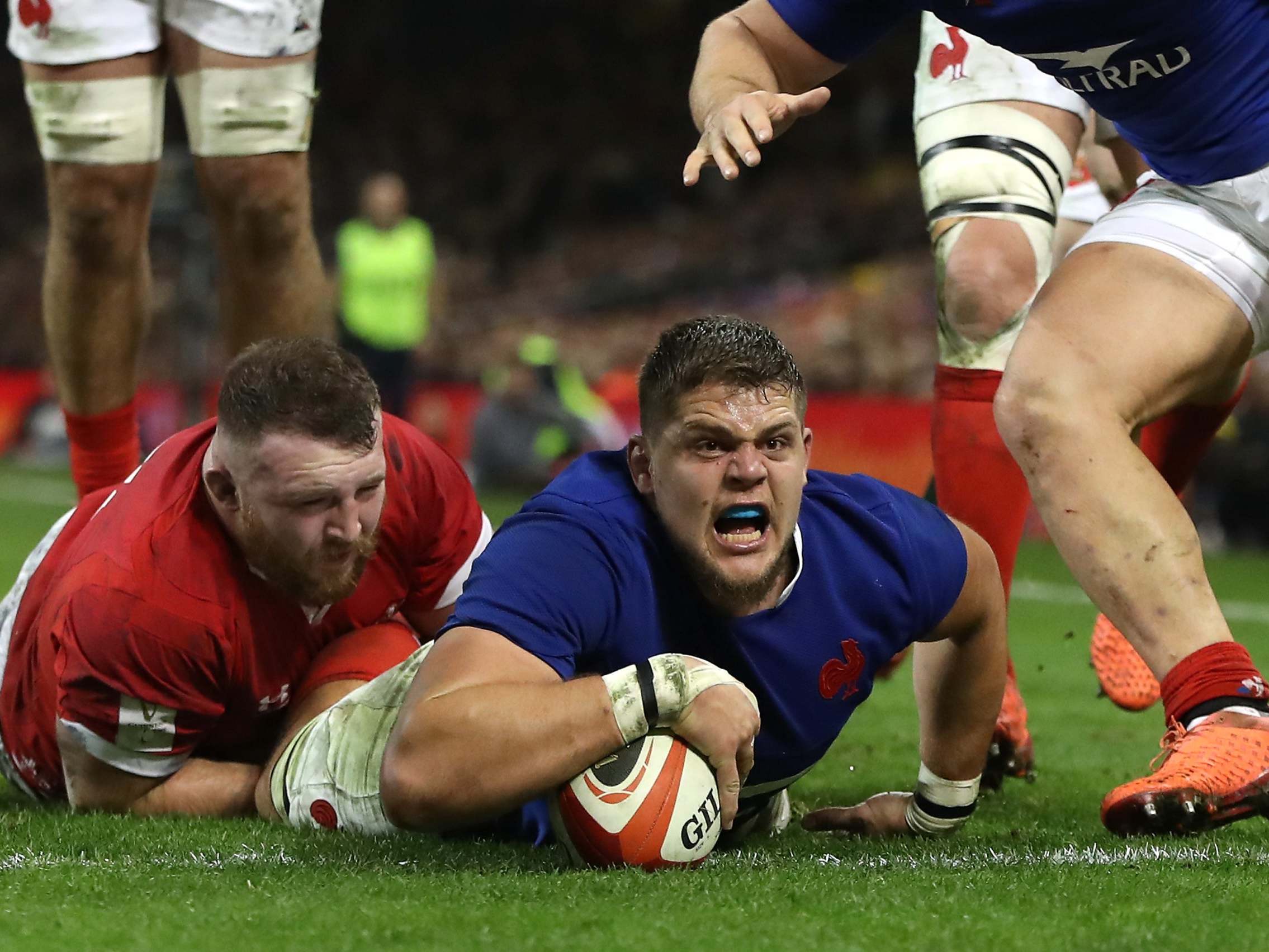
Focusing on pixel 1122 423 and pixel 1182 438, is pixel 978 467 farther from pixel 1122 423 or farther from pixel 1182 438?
pixel 1122 423

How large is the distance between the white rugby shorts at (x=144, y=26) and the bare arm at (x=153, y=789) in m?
1.79

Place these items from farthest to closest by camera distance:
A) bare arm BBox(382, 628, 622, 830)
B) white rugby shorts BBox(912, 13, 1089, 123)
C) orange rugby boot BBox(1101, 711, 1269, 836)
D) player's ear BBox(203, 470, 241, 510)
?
white rugby shorts BBox(912, 13, 1089, 123) → player's ear BBox(203, 470, 241, 510) → orange rugby boot BBox(1101, 711, 1269, 836) → bare arm BBox(382, 628, 622, 830)

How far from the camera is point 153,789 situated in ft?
11.2

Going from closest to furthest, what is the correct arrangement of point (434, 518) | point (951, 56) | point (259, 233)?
point (434, 518)
point (951, 56)
point (259, 233)

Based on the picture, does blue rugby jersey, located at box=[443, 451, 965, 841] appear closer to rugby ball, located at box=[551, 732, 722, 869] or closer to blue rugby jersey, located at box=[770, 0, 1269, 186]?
rugby ball, located at box=[551, 732, 722, 869]

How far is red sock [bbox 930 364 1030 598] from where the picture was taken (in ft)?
12.9

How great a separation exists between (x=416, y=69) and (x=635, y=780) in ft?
68.2

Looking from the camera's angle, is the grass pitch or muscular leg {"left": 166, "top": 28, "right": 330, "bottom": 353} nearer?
the grass pitch

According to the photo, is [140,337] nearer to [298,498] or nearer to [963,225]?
[298,498]

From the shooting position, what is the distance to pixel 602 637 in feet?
9.66

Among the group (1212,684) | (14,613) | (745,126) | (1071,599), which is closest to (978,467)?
(1212,684)

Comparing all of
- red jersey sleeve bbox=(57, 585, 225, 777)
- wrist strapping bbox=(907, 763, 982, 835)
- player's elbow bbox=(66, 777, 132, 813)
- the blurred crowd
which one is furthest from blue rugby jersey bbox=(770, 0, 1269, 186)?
the blurred crowd

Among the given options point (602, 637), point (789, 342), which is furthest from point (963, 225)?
point (789, 342)

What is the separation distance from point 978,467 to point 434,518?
1.16m
